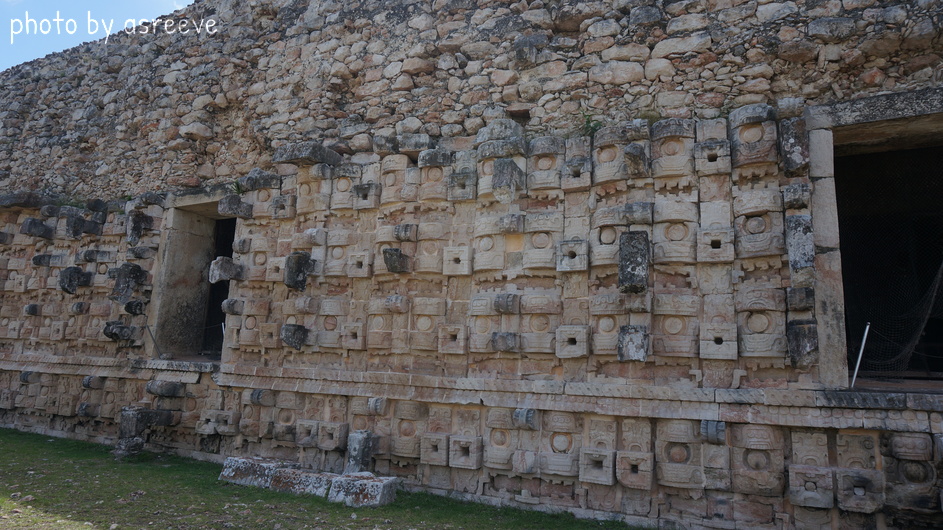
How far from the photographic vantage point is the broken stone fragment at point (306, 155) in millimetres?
7605

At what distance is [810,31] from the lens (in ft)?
19.5

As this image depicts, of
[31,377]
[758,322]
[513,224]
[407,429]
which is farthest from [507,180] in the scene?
[31,377]

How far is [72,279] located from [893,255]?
1096 cm

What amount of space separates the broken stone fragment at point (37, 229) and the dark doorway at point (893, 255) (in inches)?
451

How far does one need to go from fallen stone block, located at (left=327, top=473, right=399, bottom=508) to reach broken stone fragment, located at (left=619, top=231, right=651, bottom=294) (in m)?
2.89

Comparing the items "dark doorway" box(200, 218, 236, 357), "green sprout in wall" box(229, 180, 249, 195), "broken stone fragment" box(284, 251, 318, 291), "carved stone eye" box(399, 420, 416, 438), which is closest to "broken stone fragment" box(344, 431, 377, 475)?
"carved stone eye" box(399, 420, 416, 438)

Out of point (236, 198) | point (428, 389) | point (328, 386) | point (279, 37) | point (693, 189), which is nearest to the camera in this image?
point (693, 189)

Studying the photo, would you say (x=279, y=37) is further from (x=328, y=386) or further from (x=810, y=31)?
(x=810, y=31)

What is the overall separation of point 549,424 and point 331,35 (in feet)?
19.5

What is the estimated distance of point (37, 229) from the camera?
33.7 feet

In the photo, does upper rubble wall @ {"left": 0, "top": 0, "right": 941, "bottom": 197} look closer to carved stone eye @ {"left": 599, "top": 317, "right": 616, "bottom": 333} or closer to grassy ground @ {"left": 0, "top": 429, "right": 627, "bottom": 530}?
carved stone eye @ {"left": 599, "top": 317, "right": 616, "bottom": 333}

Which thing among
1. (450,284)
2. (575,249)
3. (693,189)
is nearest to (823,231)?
(693,189)

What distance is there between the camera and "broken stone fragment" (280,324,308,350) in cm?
735

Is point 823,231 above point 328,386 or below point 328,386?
above
